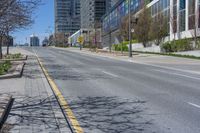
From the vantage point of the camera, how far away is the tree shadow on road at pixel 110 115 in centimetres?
933

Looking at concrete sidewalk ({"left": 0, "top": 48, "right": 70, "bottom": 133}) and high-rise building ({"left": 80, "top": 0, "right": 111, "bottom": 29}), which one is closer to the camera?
concrete sidewalk ({"left": 0, "top": 48, "right": 70, "bottom": 133})

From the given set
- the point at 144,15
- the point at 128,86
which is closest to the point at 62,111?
A: the point at 128,86

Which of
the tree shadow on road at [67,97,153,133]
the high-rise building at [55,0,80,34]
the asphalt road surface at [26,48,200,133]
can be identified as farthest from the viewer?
the high-rise building at [55,0,80,34]

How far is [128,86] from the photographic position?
1817cm

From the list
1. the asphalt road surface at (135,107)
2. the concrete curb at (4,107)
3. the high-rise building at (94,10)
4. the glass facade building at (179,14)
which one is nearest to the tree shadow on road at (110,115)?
the asphalt road surface at (135,107)

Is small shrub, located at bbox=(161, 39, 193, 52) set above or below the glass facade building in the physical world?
below

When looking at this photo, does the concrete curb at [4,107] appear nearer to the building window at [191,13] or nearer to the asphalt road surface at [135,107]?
the asphalt road surface at [135,107]

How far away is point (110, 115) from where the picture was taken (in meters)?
10.9

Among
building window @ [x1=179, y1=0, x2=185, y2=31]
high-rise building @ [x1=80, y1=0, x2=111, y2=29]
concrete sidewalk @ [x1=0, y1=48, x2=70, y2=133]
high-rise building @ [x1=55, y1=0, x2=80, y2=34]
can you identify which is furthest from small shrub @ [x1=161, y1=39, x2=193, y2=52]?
high-rise building @ [x1=80, y1=0, x2=111, y2=29]

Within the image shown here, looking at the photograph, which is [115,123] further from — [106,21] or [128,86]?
[106,21]

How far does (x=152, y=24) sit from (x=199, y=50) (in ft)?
68.1

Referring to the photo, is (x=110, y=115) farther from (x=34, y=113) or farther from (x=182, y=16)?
(x=182, y=16)

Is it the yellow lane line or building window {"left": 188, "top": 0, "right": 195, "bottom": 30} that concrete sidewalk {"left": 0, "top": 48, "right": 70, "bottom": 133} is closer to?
the yellow lane line

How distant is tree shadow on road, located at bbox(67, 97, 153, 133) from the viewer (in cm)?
933
